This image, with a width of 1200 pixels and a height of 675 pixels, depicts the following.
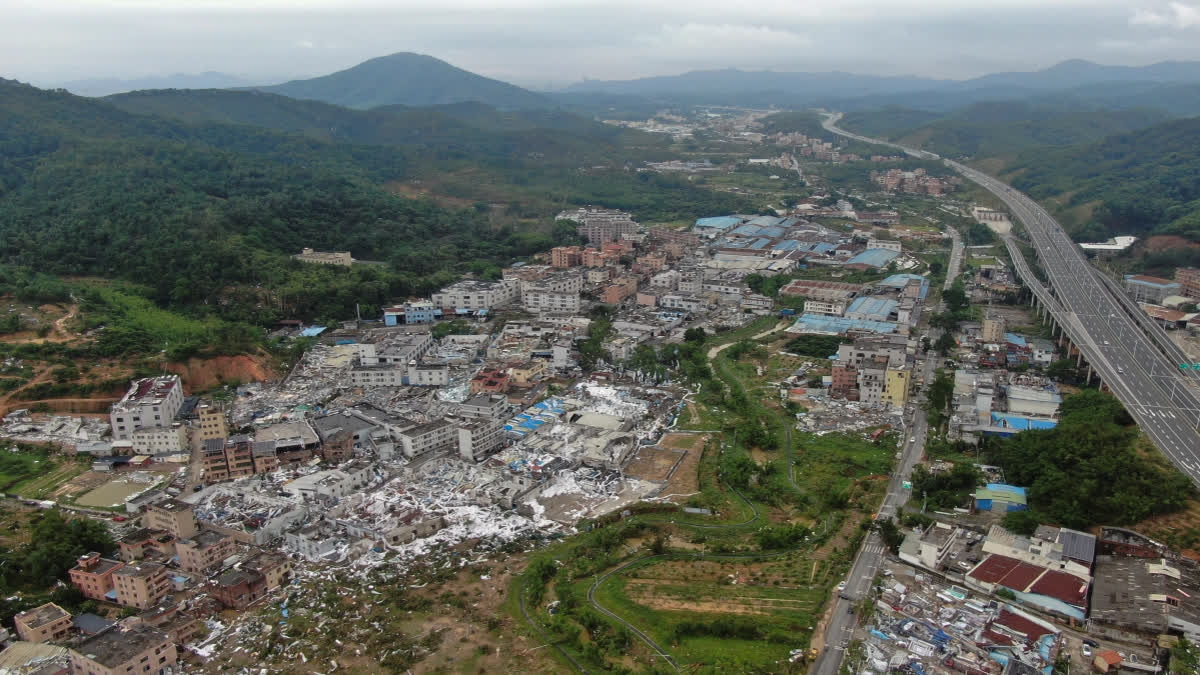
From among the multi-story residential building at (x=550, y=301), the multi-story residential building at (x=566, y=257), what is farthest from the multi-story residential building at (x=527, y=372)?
the multi-story residential building at (x=566, y=257)

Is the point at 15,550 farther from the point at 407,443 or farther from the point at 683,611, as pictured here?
the point at 683,611

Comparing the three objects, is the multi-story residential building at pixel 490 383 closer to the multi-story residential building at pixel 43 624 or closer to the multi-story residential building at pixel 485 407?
the multi-story residential building at pixel 485 407

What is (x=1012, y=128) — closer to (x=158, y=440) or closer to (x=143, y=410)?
(x=143, y=410)

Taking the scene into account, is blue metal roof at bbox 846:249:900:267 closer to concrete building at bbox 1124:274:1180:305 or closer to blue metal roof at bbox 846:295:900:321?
blue metal roof at bbox 846:295:900:321

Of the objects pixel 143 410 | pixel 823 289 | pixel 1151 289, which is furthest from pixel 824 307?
pixel 143 410

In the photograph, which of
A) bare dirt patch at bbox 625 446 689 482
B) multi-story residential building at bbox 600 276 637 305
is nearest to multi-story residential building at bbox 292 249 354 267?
multi-story residential building at bbox 600 276 637 305

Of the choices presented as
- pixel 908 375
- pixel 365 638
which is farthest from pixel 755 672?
pixel 908 375
